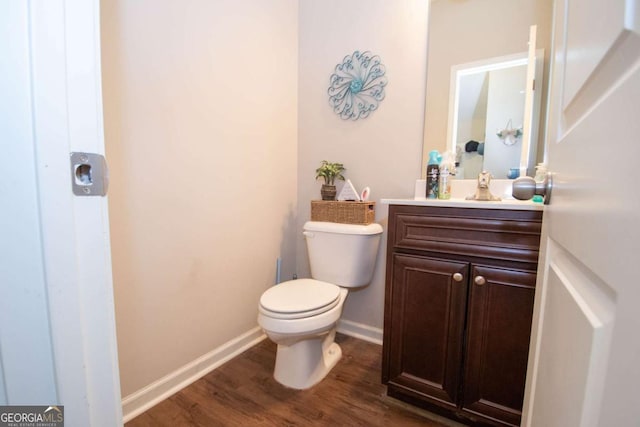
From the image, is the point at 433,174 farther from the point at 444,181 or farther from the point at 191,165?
the point at 191,165

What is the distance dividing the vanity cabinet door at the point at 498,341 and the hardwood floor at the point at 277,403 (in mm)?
248

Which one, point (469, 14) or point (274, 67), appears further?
point (274, 67)

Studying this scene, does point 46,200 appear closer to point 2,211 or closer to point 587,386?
point 2,211

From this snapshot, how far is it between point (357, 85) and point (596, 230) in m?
1.66

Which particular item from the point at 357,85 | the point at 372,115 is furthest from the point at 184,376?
the point at 357,85

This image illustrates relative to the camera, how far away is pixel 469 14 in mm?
1398

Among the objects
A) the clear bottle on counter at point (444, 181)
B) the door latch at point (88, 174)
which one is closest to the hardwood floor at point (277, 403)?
the clear bottle on counter at point (444, 181)

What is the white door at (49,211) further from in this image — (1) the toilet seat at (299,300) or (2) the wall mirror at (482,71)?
(2) the wall mirror at (482,71)

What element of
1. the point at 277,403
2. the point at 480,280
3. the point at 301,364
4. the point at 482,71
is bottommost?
the point at 277,403

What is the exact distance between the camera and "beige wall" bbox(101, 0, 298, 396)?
1.10m

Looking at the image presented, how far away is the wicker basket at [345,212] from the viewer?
1.54m

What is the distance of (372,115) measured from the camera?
5.60ft

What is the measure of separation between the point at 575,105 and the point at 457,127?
1.15 meters

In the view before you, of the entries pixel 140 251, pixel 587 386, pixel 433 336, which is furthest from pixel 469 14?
pixel 140 251
